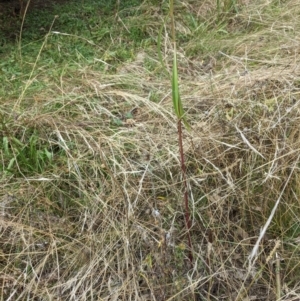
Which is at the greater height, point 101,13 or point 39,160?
point 39,160

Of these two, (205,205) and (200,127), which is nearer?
(205,205)

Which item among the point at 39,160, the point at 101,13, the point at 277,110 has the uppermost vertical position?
the point at 277,110

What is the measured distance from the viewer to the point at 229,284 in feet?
5.22

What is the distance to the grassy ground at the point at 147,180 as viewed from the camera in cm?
162

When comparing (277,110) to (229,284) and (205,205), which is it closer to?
(205,205)

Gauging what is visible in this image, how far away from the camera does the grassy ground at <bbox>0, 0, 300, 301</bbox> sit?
1.62m

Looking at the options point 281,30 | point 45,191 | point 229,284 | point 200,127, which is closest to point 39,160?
point 45,191

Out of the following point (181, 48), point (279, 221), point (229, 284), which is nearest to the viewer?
→ point (229, 284)

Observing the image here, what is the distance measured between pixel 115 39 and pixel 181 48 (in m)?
0.42

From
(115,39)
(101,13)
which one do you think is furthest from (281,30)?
(101,13)

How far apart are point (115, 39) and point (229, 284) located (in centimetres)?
189

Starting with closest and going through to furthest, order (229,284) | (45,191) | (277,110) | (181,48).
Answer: (229,284)
(45,191)
(277,110)
(181,48)

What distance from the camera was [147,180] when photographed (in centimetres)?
185

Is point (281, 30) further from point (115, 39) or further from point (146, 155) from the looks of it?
point (146, 155)
